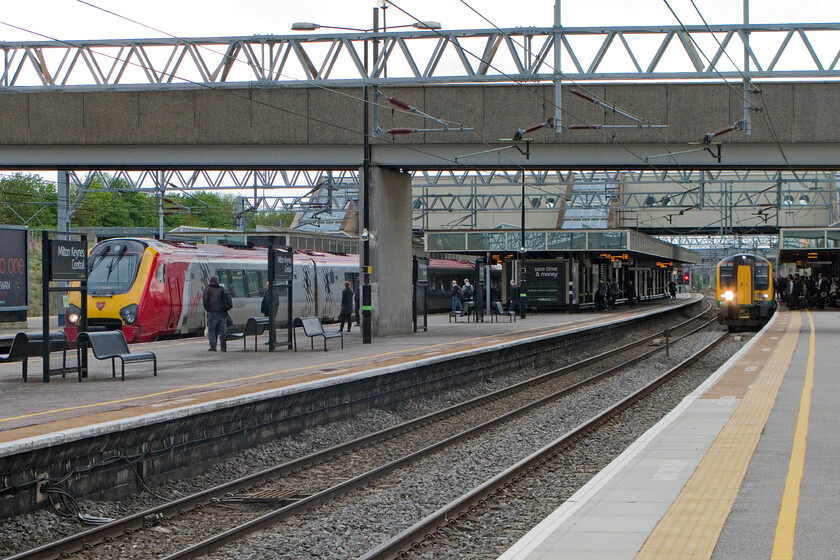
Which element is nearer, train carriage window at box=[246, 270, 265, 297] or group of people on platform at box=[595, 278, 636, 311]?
train carriage window at box=[246, 270, 265, 297]

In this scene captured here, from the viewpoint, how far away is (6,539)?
26.5 ft

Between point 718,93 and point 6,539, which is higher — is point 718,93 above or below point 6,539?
above

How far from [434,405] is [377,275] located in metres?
9.52

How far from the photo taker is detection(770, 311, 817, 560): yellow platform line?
20.8 feet

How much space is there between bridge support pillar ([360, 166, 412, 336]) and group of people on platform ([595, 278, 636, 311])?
23.7 m

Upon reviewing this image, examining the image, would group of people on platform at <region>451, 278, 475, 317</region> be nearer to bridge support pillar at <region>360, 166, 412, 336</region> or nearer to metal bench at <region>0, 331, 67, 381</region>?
bridge support pillar at <region>360, 166, 412, 336</region>

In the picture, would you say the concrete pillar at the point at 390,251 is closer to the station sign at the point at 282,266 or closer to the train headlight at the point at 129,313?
the station sign at the point at 282,266

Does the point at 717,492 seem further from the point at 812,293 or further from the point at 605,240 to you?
the point at 812,293

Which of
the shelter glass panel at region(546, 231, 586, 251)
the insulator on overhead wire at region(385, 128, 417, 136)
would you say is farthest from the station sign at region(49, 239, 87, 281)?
the shelter glass panel at region(546, 231, 586, 251)

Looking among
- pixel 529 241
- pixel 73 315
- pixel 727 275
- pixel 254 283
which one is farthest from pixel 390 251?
pixel 529 241

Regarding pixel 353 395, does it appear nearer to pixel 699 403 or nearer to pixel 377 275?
pixel 699 403

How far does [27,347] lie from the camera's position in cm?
1516

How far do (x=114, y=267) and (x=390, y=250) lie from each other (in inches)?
279

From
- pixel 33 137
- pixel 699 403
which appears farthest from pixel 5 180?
pixel 699 403
